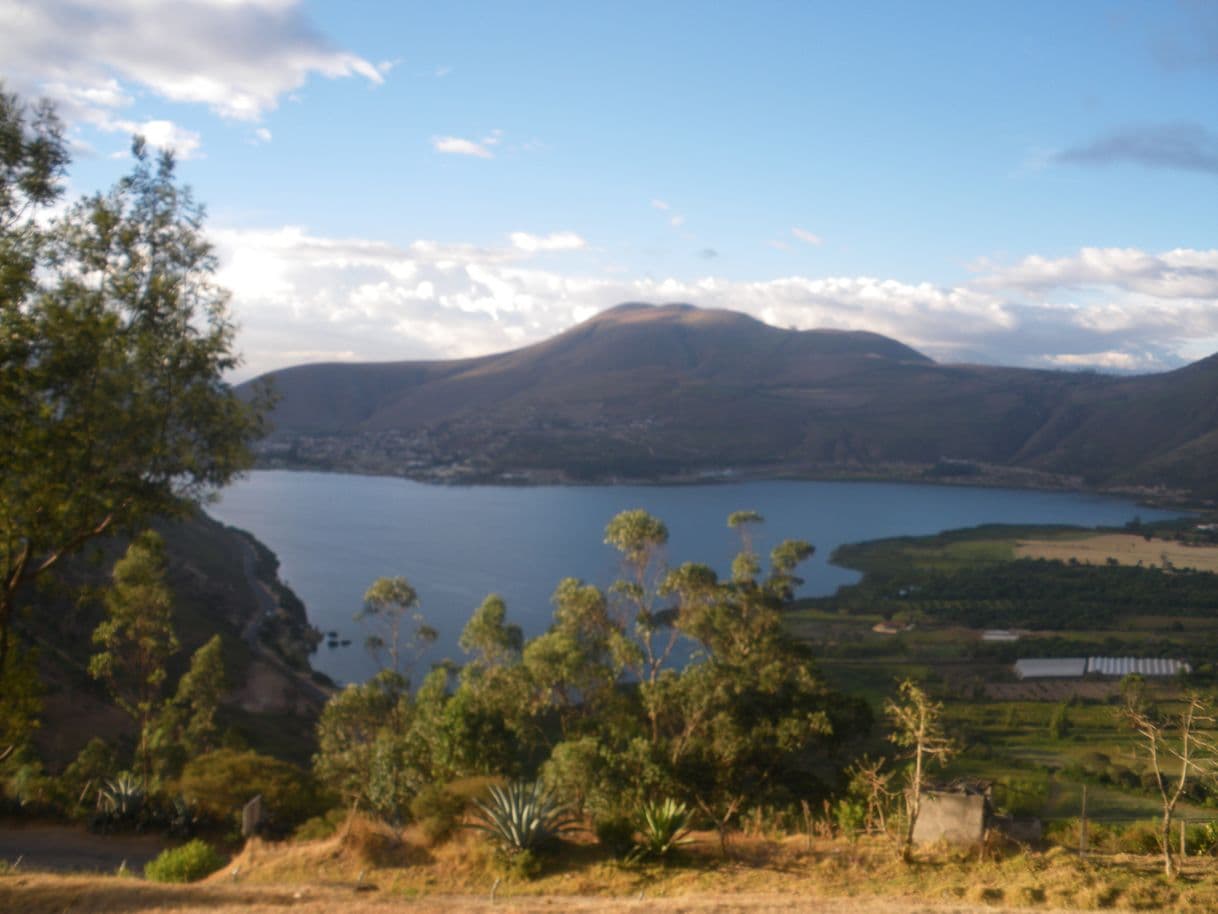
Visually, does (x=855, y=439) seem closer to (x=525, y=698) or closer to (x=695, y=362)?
(x=695, y=362)

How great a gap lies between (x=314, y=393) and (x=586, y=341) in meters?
51.1

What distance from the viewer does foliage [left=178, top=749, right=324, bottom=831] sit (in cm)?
921

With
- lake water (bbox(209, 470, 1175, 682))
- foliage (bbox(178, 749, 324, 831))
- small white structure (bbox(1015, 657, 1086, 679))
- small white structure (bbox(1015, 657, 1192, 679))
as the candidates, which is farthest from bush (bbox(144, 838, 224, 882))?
lake water (bbox(209, 470, 1175, 682))

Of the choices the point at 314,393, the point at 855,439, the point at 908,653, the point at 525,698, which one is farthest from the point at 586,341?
the point at 525,698

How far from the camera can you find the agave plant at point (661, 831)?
6.66 meters

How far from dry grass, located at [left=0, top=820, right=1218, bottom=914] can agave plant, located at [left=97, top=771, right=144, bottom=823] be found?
252 cm

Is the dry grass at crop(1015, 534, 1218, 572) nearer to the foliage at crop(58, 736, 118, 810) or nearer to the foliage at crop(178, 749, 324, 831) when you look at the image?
the foliage at crop(178, 749, 324, 831)

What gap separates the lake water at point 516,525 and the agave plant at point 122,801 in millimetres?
20141

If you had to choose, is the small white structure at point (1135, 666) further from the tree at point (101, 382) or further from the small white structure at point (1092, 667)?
the tree at point (101, 382)

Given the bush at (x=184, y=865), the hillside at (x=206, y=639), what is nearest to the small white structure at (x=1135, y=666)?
the hillside at (x=206, y=639)

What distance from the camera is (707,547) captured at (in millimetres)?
50250

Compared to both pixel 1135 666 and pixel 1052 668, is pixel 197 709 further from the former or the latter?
pixel 1052 668

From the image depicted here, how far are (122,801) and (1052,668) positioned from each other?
70.9ft

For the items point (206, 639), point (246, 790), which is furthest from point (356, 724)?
point (206, 639)
